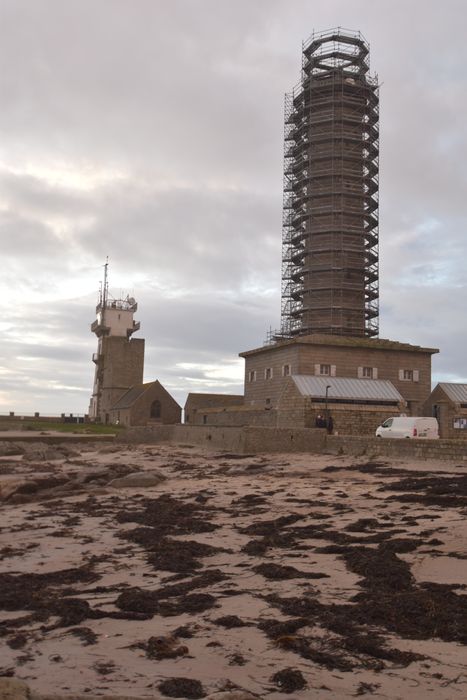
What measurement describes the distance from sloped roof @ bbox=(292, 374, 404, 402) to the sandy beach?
2293 cm

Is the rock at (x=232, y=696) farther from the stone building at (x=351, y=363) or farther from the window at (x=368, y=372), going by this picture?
the window at (x=368, y=372)

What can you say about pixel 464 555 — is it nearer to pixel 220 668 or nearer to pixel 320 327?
pixel 220 668

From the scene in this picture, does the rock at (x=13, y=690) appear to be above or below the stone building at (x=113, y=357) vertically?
below

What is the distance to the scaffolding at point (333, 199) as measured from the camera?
2301 inches

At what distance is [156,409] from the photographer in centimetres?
6619

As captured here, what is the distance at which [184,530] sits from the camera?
42.3ft

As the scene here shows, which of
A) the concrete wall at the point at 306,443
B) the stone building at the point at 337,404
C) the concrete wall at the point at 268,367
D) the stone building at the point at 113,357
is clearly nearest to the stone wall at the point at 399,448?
the concrete wall at the point at 306,443

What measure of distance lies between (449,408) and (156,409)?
108 feet

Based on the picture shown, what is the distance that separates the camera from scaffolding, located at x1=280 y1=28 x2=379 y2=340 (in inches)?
2301

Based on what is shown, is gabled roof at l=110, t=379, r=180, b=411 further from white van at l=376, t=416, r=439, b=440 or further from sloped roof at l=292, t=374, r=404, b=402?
white van at l=376, t=416, r=439, b=440

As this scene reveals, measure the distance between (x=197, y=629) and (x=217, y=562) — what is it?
11.1 feet

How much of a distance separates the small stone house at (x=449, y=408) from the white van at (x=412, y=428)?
10.6m

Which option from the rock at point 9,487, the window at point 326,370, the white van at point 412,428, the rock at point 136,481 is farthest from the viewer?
the window at point 326,370

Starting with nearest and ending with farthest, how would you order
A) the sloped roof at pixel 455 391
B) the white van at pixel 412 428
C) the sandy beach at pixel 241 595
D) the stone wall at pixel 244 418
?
1. the sandy beach at pixel 241 595
2. the white van at pixel 412 428
3. the stone wall at pixel 244 418
4. the sloped roof at pixel 455 391
